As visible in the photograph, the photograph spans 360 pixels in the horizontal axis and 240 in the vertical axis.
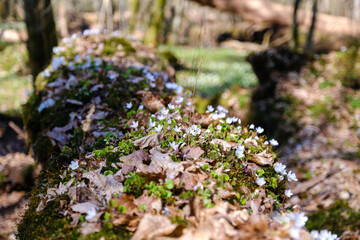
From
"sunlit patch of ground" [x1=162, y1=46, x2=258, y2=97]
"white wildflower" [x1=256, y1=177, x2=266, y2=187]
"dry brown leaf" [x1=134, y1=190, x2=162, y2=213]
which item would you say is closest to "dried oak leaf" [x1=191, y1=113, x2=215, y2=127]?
"white wildflower" [x1=256, y1=177, x2=266, y2=187]

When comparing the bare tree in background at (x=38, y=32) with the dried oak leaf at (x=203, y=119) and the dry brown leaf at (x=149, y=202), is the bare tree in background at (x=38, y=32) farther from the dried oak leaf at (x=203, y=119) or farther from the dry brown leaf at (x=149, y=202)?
the dry brown leaf at (x=149, y=202)

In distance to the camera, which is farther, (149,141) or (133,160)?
(149,141)

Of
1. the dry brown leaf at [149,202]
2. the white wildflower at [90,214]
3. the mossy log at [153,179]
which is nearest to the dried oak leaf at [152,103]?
the mossy log at [153,179]

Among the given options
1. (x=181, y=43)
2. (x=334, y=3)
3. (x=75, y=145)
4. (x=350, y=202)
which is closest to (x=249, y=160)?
(x=75, y=145)

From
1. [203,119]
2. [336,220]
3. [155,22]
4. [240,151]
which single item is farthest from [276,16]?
[240,151]

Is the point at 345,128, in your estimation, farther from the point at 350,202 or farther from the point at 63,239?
the point at 63,239

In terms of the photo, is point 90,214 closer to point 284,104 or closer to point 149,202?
point 149,202
